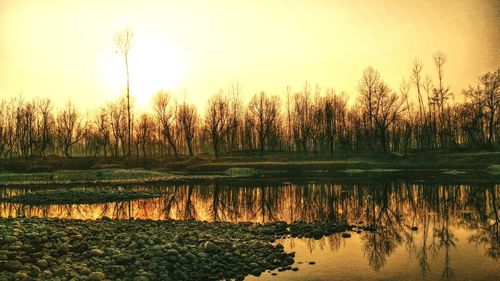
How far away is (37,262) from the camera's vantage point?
11.9 metres

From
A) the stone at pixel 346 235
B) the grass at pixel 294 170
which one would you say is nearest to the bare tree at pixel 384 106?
the grass at pixel 294 170

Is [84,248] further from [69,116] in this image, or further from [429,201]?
[69,116]

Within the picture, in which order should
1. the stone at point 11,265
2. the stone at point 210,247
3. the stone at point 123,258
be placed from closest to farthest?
the stone at point 11,265 → the stone at point 123,258 → the stone at point 210,247

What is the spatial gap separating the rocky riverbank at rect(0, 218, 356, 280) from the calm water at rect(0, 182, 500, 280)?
1218 mm

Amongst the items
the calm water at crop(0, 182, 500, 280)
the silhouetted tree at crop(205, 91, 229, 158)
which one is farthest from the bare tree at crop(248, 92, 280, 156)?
the calm water at crop(0, 182, 500, 280)

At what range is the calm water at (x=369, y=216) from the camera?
13258 mm

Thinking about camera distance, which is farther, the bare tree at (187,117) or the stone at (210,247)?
the bare tree at (187,117)

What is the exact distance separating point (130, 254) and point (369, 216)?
45.8 feet

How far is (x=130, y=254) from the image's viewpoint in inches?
518

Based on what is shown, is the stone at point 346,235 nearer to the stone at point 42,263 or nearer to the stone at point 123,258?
the stone at point 123,258

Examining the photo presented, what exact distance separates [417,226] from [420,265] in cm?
649

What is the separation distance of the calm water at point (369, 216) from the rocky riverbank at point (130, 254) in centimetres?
122

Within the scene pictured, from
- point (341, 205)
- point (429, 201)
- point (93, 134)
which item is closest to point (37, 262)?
point (341, 205)

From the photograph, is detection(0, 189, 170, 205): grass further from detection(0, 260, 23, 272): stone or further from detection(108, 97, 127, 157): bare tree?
detection(108, 97, 127, 157): bare tree
